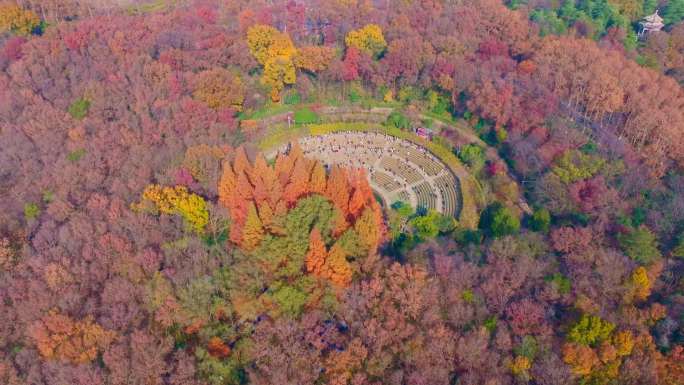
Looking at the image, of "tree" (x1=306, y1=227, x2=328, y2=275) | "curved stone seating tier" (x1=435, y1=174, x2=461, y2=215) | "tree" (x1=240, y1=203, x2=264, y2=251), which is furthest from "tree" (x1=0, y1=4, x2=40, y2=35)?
"curved stone seating tier" (x1=435, y1=174, x2=461, y2=215)

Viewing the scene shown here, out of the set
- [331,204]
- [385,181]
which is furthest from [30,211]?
[385,181]

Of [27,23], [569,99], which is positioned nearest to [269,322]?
[569,99]

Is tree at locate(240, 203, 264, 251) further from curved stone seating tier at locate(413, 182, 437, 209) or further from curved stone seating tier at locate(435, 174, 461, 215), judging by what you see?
curved stone seating tier at locate(435, 174, 461, 215)

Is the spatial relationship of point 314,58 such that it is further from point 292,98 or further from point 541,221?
point 541,221

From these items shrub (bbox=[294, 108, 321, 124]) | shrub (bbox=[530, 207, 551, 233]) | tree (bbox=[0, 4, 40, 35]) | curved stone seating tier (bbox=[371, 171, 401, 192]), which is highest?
tree (bbox=[0, 4, 40, 35])

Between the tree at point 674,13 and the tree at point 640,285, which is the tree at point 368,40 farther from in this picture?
the tree at point 674,13

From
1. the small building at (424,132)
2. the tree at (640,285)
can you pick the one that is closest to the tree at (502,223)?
the tree at (640,285)
